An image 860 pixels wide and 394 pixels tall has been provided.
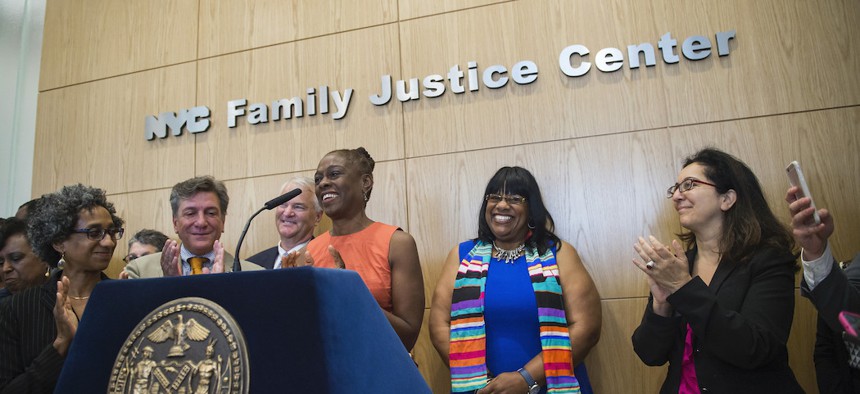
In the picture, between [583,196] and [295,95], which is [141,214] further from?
[583,196]

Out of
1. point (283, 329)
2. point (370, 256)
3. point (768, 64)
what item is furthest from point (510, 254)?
point (283, 329)

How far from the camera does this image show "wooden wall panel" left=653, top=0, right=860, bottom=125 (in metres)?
2.99

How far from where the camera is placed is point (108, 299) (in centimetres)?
90

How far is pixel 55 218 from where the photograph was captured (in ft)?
7.13

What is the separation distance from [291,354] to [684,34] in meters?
3.07

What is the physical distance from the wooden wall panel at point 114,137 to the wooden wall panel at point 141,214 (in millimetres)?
58

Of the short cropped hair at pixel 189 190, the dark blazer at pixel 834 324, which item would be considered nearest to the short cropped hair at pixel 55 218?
the short cropped hair at pixel 189 190

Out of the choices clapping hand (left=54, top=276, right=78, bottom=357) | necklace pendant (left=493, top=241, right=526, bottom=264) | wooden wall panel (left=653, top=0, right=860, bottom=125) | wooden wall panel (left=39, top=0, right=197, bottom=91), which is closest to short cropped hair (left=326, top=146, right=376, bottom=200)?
necklace pendant (left=493, top=241, right=526, bottom=264)

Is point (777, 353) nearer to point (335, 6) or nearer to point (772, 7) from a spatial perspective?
point (772, 7)

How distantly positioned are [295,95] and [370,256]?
1.73m

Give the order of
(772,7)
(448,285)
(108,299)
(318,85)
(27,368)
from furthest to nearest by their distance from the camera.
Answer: (318,85) → (772,7) → (448,285) → (27,368) → (108,299)

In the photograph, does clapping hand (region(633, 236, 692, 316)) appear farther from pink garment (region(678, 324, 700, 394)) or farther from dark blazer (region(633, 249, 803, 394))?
pink garment (region(678, 324, 700, 394))

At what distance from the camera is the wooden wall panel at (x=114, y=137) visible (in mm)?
3943

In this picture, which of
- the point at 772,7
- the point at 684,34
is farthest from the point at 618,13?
the point at 772,7
